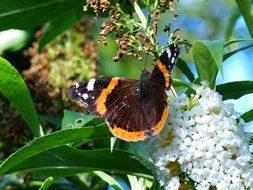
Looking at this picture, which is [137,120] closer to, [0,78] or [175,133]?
[175,133]

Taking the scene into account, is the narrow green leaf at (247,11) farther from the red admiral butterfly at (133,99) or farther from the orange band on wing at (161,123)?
the orange band on wing at (161,123)

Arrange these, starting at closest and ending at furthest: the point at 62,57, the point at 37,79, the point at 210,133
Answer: the point at 210,133 → the point at 37,79 → the point at 62,57

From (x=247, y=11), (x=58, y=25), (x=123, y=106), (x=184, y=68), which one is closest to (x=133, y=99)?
(x=123, y=106)

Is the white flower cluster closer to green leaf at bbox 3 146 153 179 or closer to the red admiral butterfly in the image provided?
the red admiral butterfly

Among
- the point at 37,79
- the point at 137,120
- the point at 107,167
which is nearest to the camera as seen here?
the point at 137,120

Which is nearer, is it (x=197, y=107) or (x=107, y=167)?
(x=197, y=107)

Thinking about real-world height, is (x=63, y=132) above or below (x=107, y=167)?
above

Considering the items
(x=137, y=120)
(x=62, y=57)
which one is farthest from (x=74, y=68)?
(x=137, y=120)
